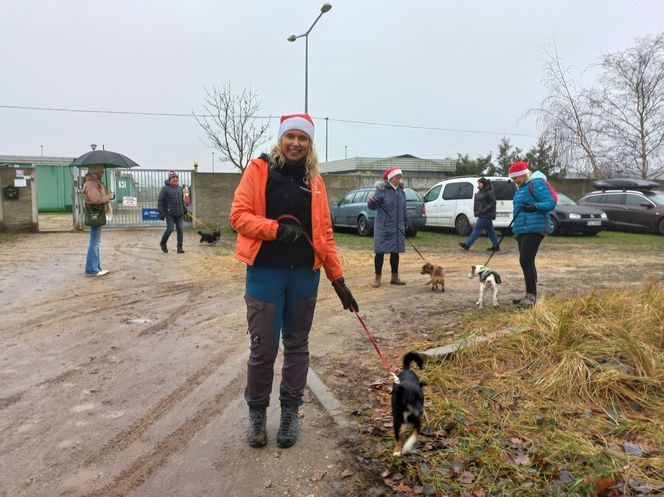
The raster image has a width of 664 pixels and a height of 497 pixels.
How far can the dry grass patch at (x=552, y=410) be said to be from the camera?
2.75m

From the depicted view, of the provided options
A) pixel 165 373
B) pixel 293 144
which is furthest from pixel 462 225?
pixel 293 144

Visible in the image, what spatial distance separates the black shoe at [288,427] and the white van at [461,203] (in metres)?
12.5

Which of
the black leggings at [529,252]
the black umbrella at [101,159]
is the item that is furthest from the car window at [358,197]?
the black leggings at [529,252]

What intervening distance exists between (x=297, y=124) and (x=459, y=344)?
8.41ft

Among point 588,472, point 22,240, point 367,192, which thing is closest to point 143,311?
point 588,472

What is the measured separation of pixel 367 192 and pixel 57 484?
1389 centimetres

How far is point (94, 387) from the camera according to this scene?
4.04 meters

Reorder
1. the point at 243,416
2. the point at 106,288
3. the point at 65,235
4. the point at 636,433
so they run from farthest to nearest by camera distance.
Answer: the point at 65,235
the point at 106,288
the point at 243,416
the point at 636,433

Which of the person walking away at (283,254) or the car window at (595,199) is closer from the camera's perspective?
the person walking away at (283,254)

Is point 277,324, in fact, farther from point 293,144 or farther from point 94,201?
point 94,201

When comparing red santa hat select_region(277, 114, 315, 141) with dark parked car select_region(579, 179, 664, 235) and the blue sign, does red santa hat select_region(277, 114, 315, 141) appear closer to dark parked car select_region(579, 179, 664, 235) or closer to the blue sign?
the blue sign

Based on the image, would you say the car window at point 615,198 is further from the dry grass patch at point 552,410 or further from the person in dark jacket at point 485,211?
the dry grass patch at point 552,410

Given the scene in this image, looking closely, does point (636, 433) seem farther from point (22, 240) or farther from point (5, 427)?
point (22, 240)

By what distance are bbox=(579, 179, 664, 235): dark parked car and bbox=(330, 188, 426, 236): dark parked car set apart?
7483mm
